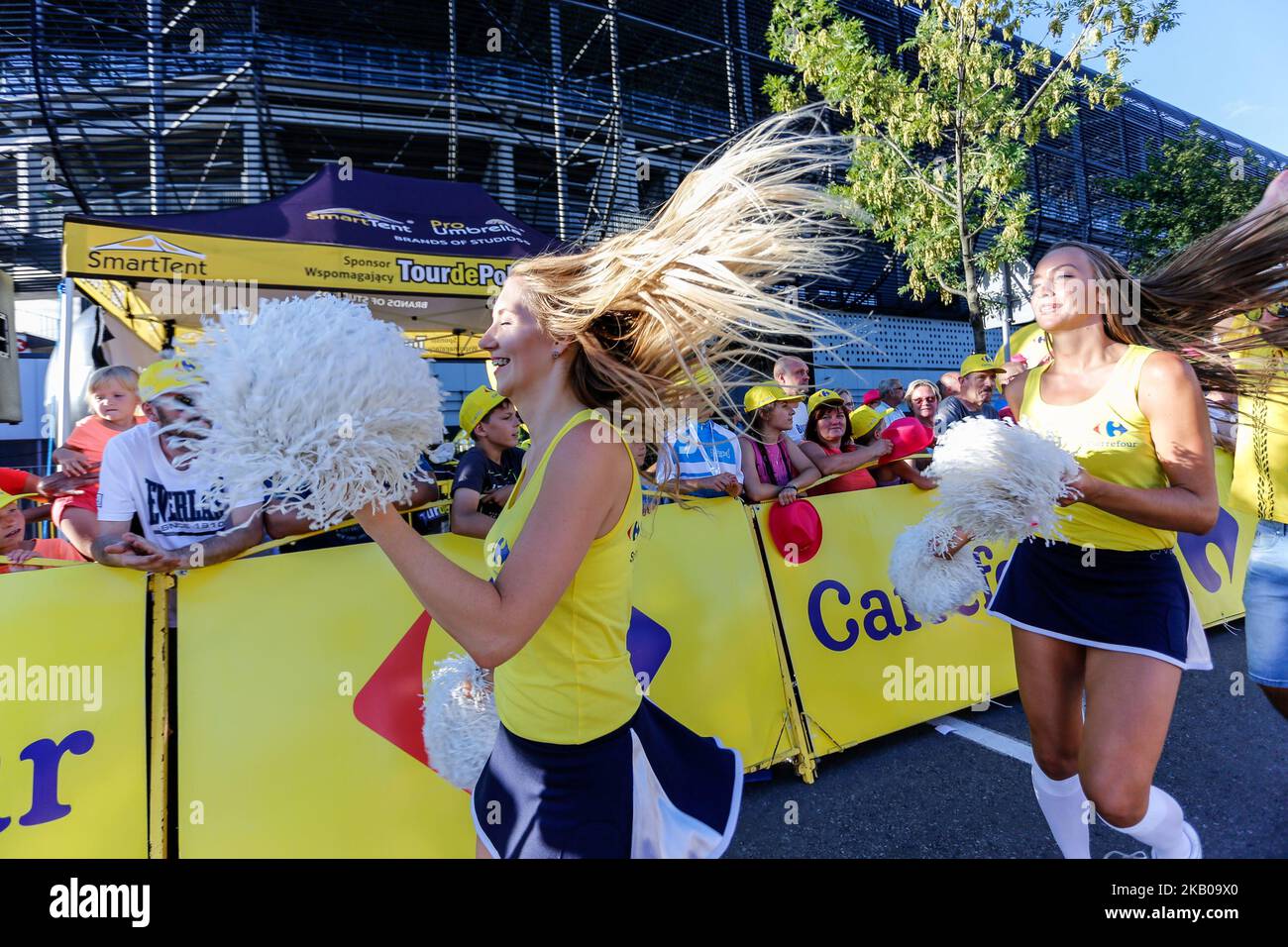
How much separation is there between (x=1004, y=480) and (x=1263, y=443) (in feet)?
3.76

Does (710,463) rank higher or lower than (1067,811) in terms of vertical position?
higher

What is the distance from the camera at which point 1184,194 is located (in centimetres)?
1416

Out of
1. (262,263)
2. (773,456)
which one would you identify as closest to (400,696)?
(773,456)

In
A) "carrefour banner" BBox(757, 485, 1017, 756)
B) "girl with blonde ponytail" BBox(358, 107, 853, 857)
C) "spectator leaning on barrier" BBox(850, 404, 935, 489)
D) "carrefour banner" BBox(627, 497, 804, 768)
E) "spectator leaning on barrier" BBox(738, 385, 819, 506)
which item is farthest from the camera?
"spectator leaning on barrier" BBox(850, 404, 935, 489)

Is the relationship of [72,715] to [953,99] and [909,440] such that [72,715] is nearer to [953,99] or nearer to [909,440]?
[909,440]

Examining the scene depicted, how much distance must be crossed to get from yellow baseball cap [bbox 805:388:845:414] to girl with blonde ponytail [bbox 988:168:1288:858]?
2.27 metres

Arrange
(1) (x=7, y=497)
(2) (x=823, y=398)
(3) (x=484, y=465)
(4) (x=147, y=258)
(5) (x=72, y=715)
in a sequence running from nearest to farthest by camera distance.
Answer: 1. (5) (x=72, y=715)
2. (1) (x=7, y=497)
3. (3) (x=484, y=465)
4. (2) (x=823, y=398)
5. (4) (x=147, y=258)

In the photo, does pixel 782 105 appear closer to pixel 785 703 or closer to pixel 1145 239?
pixel 785 703

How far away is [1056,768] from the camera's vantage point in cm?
223

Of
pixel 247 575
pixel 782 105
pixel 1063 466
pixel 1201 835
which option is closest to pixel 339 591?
pixel 247 575

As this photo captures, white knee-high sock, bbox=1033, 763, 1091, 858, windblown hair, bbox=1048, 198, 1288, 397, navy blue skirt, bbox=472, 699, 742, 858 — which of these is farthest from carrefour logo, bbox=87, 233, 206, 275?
white knee-high sock, bbox=1033, 763, 1091, 858

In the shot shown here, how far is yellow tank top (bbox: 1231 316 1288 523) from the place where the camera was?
7.24ft

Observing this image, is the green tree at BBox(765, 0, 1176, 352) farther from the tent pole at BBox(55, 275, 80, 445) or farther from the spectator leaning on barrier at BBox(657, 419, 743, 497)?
the tent pole at BBox(55, 275, 80, 445)

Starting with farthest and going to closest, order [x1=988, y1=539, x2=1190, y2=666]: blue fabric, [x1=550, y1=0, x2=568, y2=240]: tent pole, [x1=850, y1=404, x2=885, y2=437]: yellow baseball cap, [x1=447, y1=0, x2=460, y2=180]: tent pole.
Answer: [x1=550, y1=0, x2=568, y2=240]: tent pole → [x1=447, y1=0, x2=460, y2=180]: tent pole → [x1=850, y1=404, x2=885, y2=437]: yellow baseball cap → [x1=988, y1=539, x2=1190, y2=666]: blue fabric
